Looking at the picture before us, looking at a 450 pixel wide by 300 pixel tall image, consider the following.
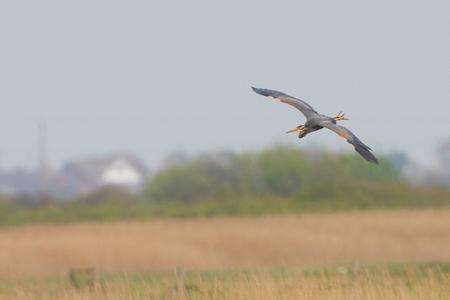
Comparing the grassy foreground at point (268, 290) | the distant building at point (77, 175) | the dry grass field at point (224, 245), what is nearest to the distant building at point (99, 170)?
the distant building at point (77, 175)

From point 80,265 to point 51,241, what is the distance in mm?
1275

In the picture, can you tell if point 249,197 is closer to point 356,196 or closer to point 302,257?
point 356,196

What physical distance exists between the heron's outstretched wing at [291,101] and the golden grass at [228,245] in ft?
26.9

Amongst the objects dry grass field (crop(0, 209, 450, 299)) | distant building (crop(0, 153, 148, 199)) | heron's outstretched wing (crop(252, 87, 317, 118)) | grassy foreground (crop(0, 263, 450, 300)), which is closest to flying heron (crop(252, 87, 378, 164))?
heron's outstretched wing (crop(252, 87, 317, 118))

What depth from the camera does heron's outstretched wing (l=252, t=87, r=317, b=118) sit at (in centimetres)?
1109

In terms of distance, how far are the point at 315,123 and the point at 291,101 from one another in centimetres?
90

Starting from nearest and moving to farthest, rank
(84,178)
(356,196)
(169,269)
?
(169,269) < (356,196) < (84,178)

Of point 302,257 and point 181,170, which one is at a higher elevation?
point 181,170

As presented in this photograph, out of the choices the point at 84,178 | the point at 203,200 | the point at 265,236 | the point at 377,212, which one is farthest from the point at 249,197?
the point at 84,178

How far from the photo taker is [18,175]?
36188 millimetres

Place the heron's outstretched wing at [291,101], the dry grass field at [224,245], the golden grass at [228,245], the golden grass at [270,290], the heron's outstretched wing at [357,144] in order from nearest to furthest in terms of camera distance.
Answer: the heron's outstretched wing at [357,144] → the heron's outstretched wing at [291,101] → the golden grass at [270,290] → the dry grass field at [224,245] → the golden grass at [228,245]

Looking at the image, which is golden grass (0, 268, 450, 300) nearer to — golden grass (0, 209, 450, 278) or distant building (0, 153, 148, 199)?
golden grass (0, 209, 450, 278)

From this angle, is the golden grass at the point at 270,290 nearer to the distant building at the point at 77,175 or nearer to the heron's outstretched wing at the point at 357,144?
the heron's outstretched wing at the point at 357,144

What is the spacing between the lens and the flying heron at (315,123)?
9.97 meters
